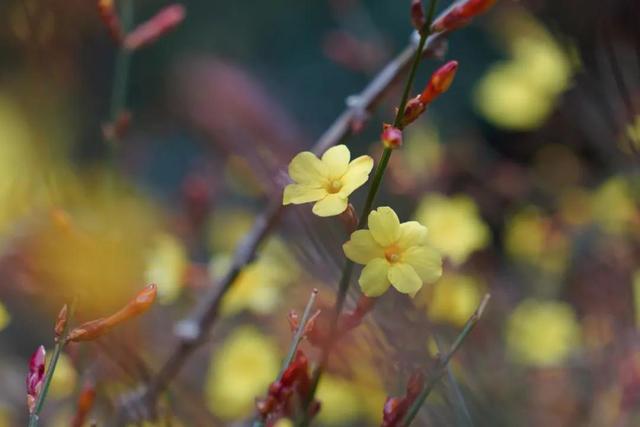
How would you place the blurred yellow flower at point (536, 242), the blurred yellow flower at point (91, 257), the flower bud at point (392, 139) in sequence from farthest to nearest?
the blurred yellow flower at point (536, 242) < the blurred yellow flower at point (91, 257) < the flower bud at point (392, 139)

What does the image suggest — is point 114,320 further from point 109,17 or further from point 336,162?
point 109,17

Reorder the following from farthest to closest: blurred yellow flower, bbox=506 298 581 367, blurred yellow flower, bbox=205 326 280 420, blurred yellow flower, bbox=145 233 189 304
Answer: blurred yellow flower, bbox=506 298 581 367 → blurred yellow flower, bbox=205 326 280 420 → blurred yellow flower, bbox=145 233 189 304

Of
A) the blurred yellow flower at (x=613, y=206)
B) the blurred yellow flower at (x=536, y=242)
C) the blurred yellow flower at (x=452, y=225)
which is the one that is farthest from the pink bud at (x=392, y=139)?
the blurred yellow flower at (x=536, y=242)

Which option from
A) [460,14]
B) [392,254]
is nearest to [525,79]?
[460,14]

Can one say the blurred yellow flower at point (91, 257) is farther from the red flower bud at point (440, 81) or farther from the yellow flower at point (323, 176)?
the red flower bud at point (440, 81)

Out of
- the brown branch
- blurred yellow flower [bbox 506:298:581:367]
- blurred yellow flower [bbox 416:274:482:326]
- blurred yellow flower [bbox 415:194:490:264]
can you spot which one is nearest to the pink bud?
the brown branch

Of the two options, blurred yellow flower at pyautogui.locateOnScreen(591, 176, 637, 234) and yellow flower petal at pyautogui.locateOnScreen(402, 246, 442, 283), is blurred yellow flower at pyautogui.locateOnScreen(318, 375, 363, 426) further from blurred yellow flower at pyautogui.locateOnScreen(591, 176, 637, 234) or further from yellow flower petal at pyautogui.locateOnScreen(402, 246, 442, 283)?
yellow flower petal at pyautogui.locateOnScreen(402, 246, 442, 283)

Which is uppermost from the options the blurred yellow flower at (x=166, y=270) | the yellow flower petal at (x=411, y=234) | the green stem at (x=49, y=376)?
the green stem at (x=49, y=376)
